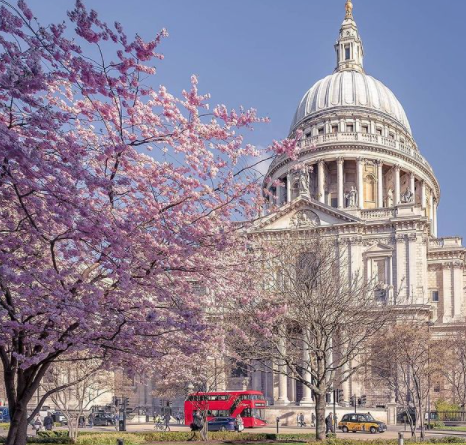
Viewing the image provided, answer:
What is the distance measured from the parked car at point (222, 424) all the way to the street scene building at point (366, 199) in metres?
16.0

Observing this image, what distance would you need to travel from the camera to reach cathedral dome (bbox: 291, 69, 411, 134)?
115 m

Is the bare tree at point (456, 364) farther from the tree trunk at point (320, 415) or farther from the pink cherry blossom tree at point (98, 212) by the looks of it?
the pink cherry blossom tree at point (98, 212)

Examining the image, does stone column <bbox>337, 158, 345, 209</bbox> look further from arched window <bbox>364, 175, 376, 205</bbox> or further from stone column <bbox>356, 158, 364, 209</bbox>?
arched window <bbox>364, 175, 376, 205</bbox>

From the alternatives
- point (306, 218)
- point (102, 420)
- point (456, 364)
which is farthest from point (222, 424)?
point (306, 218)

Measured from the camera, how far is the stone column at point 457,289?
91750 mm

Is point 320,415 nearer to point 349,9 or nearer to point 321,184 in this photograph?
point 321,184

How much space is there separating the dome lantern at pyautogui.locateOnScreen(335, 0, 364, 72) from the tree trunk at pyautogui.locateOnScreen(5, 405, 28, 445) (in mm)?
112638

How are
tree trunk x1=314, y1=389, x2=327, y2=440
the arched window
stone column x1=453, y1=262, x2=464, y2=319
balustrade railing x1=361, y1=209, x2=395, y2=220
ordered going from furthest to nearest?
1. the arched window
2. stone column x1=453, y1=262, x2=464, y2=319
3. balustrade railing x1=361, y1=209, x2=395, y2=220
4. tree trunk x1=314, y1=389, x2=327, y2=440

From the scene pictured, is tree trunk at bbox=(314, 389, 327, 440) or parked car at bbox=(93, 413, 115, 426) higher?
tree trunk at bbox=(314, 389, 327, 440)

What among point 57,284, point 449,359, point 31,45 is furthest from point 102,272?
point 449,359

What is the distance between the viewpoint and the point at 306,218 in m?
86.2

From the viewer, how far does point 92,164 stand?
18.7 m

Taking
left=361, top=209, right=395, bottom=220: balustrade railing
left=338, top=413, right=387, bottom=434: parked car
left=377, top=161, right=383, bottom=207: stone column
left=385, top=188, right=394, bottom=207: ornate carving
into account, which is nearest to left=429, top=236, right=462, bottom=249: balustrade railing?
left=377, top=161, right=383, bottom=207: stone column


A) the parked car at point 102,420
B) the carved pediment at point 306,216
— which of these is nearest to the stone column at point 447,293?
the carved pediment at point 306,216
